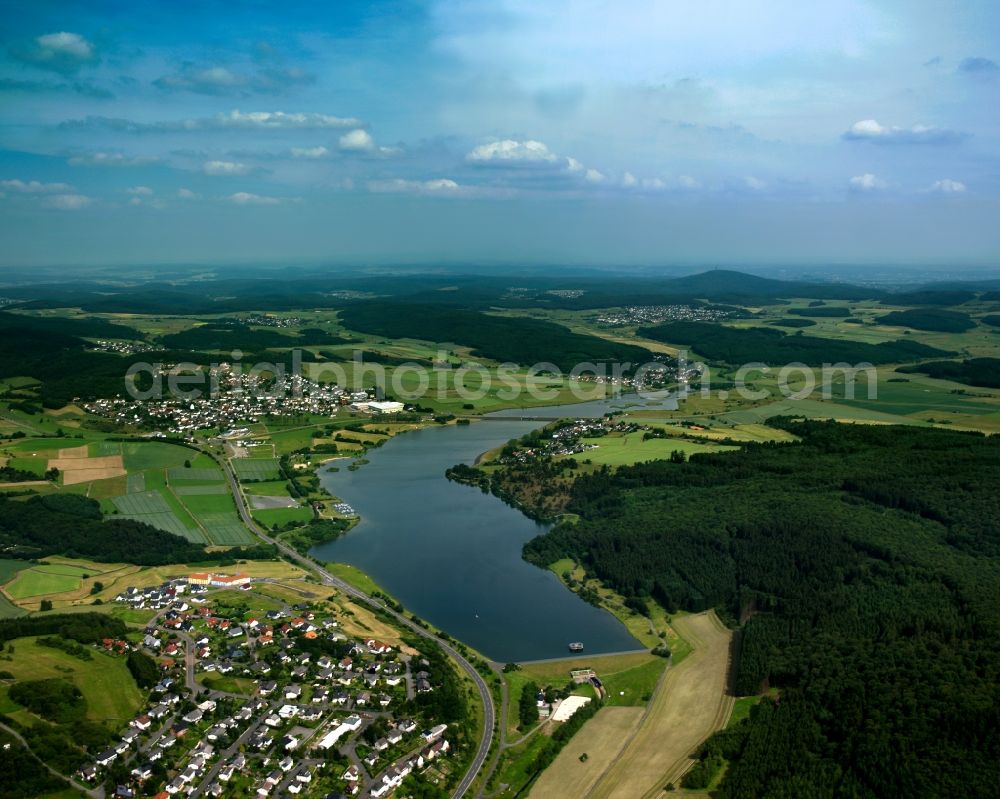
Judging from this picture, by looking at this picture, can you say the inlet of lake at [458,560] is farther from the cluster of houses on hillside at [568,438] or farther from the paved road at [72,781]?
the paved road at [72,781]

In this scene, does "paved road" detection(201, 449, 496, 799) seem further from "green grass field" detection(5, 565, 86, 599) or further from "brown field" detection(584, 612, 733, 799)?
"green grass field" detection(5, 565, 86, 599)

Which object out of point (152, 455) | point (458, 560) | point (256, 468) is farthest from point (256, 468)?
point (458, 560)

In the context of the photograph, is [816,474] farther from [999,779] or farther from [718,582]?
[999,779]

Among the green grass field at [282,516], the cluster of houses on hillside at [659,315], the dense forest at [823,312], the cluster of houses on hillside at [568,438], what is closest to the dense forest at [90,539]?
the green grass field at [282,516]

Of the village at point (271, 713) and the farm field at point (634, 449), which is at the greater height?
the farm field at point (634, 449)

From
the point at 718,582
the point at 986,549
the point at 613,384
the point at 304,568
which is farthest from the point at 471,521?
the point at 613,384

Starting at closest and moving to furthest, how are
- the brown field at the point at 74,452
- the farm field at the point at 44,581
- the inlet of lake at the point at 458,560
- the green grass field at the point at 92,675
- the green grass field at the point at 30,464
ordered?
the green grass field at the point at 92,675, the inlet of lake at the point at 458,560, the farm field at the point at 44,581, the green grass field at the point at 30,464, the brown field at the point at 74,452
